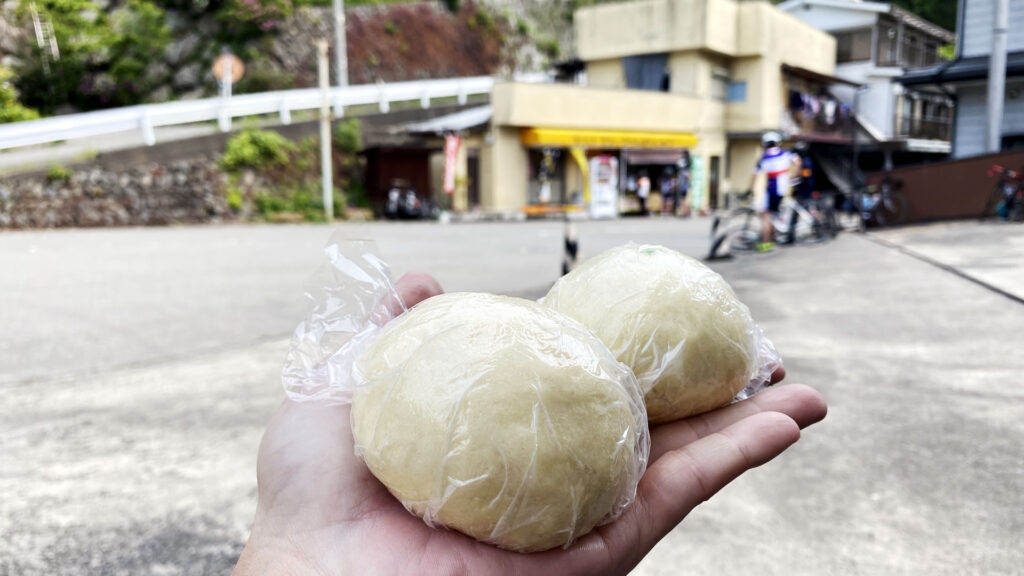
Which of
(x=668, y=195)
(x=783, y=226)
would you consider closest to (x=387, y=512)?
(x=783, y=226)

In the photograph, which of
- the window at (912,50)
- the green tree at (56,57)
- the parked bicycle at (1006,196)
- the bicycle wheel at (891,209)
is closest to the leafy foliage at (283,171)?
the green tree at (56,57)

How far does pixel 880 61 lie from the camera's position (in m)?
37.2

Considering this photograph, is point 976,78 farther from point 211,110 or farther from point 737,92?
point 211,110

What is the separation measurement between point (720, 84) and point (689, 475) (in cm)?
3436

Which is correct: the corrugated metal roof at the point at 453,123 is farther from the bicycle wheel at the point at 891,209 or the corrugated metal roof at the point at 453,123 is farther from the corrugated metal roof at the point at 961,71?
the bicycle wheel at the point at 891,209

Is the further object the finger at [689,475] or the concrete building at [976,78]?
the concrete building at [976,78]

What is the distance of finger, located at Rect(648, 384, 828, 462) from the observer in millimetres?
1928

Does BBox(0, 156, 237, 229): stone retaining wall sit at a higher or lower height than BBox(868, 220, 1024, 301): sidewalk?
higher

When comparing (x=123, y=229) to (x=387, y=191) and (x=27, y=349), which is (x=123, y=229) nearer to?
(x=387, y=191)

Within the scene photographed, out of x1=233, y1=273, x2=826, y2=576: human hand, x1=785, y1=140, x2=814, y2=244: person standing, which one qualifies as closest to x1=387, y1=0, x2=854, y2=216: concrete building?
x1=785, y1=140, x2=814, y2=244: person standing

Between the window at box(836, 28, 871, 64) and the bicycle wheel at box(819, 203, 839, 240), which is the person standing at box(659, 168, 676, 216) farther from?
the bicycle wheel at box(819, 203, 839, 240)

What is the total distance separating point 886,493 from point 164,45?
31.8 meters

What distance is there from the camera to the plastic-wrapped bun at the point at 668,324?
1.87 metres

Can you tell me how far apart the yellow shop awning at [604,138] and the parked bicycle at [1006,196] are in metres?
14.8
